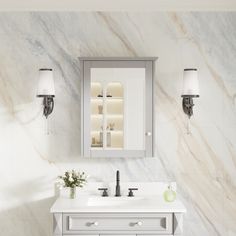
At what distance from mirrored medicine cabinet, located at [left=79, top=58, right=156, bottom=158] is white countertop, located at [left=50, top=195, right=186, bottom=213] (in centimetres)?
37

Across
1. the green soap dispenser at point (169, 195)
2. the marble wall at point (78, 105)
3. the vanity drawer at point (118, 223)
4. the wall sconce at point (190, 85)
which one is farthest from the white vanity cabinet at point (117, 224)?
the wall sconce at point (190, 85)

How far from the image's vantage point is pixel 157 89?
422 cm

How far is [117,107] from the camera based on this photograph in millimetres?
4125

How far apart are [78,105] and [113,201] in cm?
87

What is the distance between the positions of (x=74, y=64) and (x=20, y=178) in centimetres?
109

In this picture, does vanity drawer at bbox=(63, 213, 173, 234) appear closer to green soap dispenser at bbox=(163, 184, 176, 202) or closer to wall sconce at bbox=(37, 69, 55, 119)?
green soap dispenser at bbox=(163, 184, 176, 202)

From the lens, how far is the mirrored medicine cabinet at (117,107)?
161 inches

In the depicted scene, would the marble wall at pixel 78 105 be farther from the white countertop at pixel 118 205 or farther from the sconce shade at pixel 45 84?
the white countertop at pixel 118 205

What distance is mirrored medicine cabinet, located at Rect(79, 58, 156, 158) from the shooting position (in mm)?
4086

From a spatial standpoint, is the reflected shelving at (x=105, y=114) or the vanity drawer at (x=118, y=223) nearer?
the vanity drawer at (x=118, y=223)

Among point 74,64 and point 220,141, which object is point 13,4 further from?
point 220,141

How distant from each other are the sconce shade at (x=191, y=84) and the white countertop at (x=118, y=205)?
2.94ft

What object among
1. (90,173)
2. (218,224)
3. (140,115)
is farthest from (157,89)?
(218,224)

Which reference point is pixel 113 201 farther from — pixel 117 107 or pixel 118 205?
pixel 117 107
